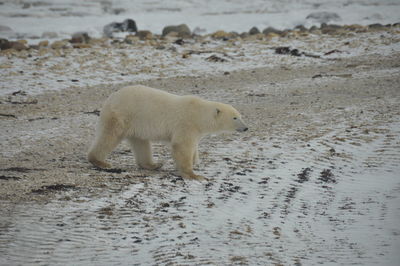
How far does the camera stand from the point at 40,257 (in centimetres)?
377

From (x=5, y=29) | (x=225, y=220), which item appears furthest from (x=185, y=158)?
(x=5, y=29)

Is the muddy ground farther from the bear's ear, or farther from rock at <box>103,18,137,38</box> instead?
rock at <box>103,18,137,38</box>

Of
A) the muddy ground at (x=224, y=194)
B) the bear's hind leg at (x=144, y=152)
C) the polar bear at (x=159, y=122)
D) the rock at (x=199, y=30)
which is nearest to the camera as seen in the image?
the muddy ground at (x=224, y=194)

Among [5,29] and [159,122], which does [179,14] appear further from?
[159,122]

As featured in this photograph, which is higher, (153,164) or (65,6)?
(65,6)

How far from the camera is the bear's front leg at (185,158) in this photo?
19.1 feet

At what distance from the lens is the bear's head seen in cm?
625

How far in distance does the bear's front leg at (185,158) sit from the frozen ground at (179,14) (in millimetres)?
22613

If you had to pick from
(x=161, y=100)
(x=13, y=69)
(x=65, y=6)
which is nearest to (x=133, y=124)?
(x=161, y=100)

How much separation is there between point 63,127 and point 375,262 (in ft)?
20.2

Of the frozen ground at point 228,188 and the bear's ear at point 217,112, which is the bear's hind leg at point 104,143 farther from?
the bear's ear at point 217,112

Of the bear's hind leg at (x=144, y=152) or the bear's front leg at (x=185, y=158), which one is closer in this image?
the bear's front leg at (x=185, y=158)

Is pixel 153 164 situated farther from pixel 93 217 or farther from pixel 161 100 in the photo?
pixel 93 217

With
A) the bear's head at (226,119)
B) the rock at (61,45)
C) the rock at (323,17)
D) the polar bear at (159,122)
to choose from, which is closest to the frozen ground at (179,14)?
the rock at (323,17)
